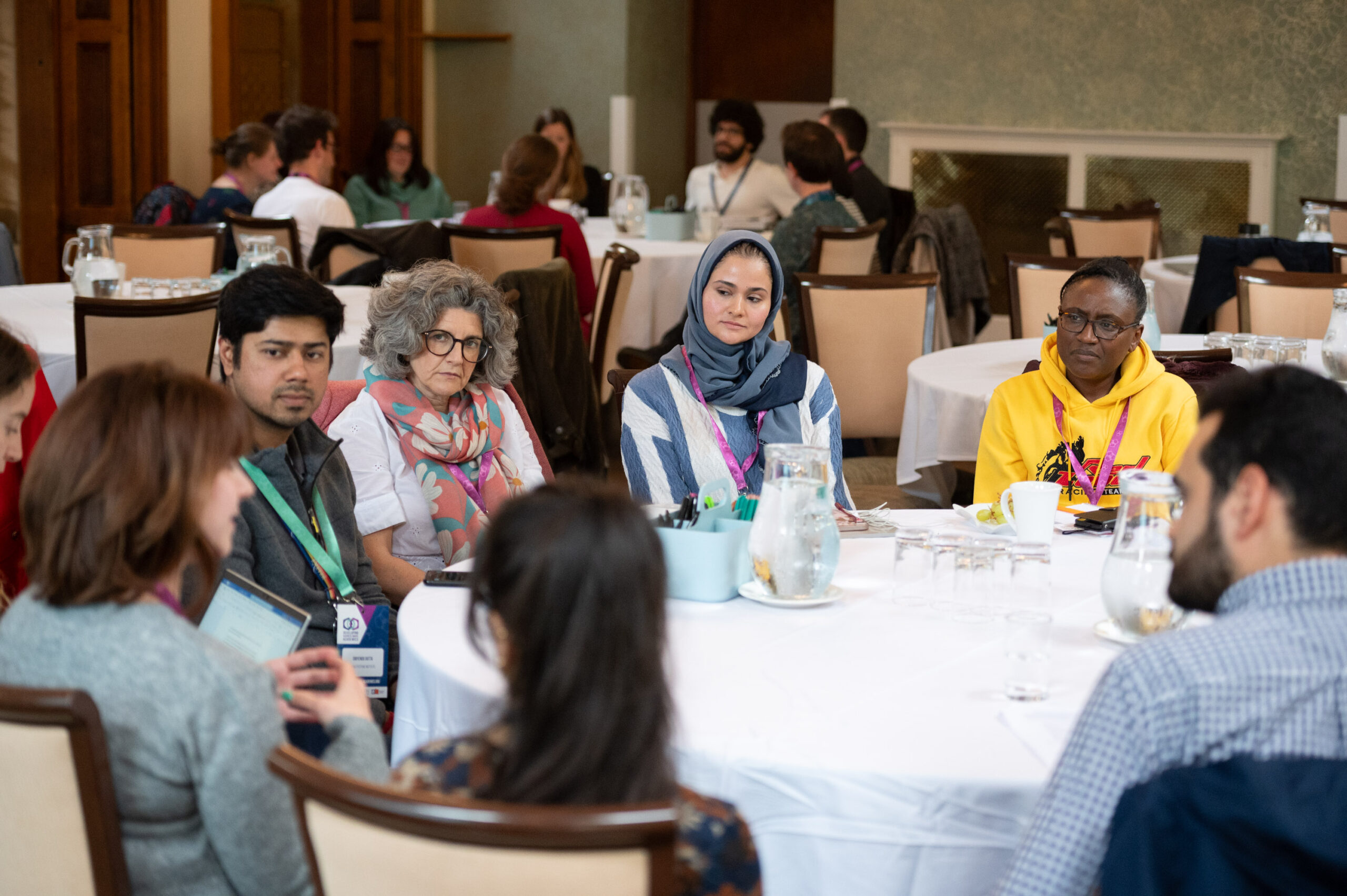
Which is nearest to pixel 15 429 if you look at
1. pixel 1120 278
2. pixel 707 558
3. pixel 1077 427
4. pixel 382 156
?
pixel 707 558

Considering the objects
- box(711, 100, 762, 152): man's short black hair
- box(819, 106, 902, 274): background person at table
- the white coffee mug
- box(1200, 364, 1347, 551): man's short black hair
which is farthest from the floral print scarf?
box(711, 100, 762, 152): man's short black hair

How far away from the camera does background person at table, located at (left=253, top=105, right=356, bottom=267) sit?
19.7 ft

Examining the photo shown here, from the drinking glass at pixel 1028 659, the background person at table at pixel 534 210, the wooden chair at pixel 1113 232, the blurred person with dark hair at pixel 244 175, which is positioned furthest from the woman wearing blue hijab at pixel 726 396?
the wooden chair at pixel 1113 232

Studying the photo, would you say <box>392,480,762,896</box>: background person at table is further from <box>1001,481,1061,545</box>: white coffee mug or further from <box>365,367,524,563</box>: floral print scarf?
<box>365,367,524,563</box>: floral print scarf

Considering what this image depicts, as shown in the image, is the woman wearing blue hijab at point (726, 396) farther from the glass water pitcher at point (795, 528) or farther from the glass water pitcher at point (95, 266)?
the glass water pitcher at point (95, 266)

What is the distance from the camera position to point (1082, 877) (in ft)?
3.92

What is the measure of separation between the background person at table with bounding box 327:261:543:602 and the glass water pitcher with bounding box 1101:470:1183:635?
4.11 ft

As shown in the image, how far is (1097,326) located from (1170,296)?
3.47 m

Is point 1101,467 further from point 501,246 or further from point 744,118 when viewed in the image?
point 744,118

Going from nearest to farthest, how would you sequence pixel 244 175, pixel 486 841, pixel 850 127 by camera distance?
1. pixel 486 841
2. pixel 244 175
3. pixel 850 127

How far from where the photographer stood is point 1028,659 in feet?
5.15

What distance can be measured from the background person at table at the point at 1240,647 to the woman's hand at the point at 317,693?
2.27 feet

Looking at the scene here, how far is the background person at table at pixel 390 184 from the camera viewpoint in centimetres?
772

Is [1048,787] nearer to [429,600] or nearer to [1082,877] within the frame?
[1082,877]
